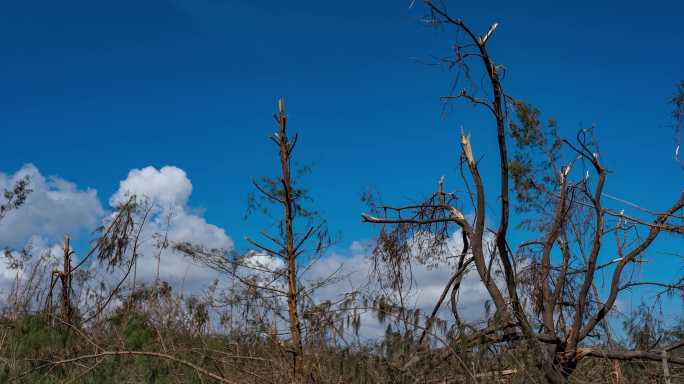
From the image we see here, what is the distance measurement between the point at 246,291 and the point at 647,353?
3.84 m

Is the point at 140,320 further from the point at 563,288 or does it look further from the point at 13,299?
the point at 563,288

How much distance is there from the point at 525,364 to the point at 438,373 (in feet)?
2.81

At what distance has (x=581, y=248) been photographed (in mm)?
6809

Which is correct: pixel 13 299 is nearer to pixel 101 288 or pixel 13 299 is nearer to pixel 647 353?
pixel 101 288

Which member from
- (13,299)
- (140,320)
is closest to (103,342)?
(140,320)

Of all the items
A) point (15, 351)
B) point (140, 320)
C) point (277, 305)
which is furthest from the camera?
point (140, 320)

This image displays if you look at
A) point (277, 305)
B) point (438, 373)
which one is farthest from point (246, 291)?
point (438, 373)

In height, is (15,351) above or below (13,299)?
below

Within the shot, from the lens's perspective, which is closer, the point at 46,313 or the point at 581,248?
the point at 581,248

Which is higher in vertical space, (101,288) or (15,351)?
(101,288)

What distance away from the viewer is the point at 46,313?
896 cm

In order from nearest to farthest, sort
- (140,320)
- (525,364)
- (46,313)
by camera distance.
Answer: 1. (525,364)
2. (140,320)
3. (46,313)

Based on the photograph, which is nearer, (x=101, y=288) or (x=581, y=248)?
(x=581, y=248)

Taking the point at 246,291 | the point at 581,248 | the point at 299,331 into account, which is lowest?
the point at 299,331
